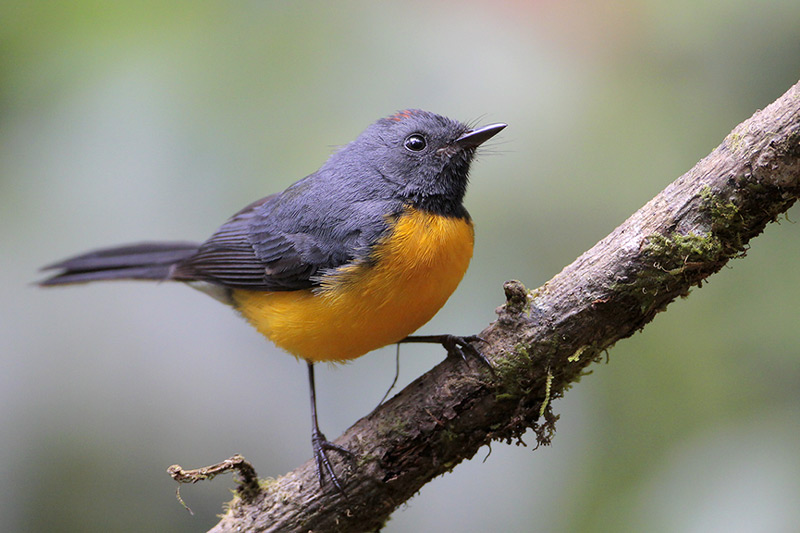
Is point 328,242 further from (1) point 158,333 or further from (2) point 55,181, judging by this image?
(2) point 55,181

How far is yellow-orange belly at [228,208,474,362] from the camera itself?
2789 millimetres

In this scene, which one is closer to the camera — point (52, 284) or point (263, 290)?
Result: point (263, 290)

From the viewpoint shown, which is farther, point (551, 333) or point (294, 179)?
point (294, 179)

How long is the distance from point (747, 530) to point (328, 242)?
6.51ft

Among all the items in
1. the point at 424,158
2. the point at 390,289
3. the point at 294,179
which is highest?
the point at 294,179

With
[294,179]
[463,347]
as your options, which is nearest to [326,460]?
[463,347]

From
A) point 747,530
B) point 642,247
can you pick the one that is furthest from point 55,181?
point 747,530

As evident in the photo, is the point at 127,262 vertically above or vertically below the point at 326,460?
above

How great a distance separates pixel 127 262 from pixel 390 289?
6.31 feet

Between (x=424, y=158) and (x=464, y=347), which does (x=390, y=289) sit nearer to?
(x=464, y=347)

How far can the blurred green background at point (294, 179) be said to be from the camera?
3.39 meters

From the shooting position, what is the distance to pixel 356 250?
2.88 metres

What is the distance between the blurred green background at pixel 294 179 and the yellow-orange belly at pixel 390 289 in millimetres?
579

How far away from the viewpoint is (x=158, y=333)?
3.91m
